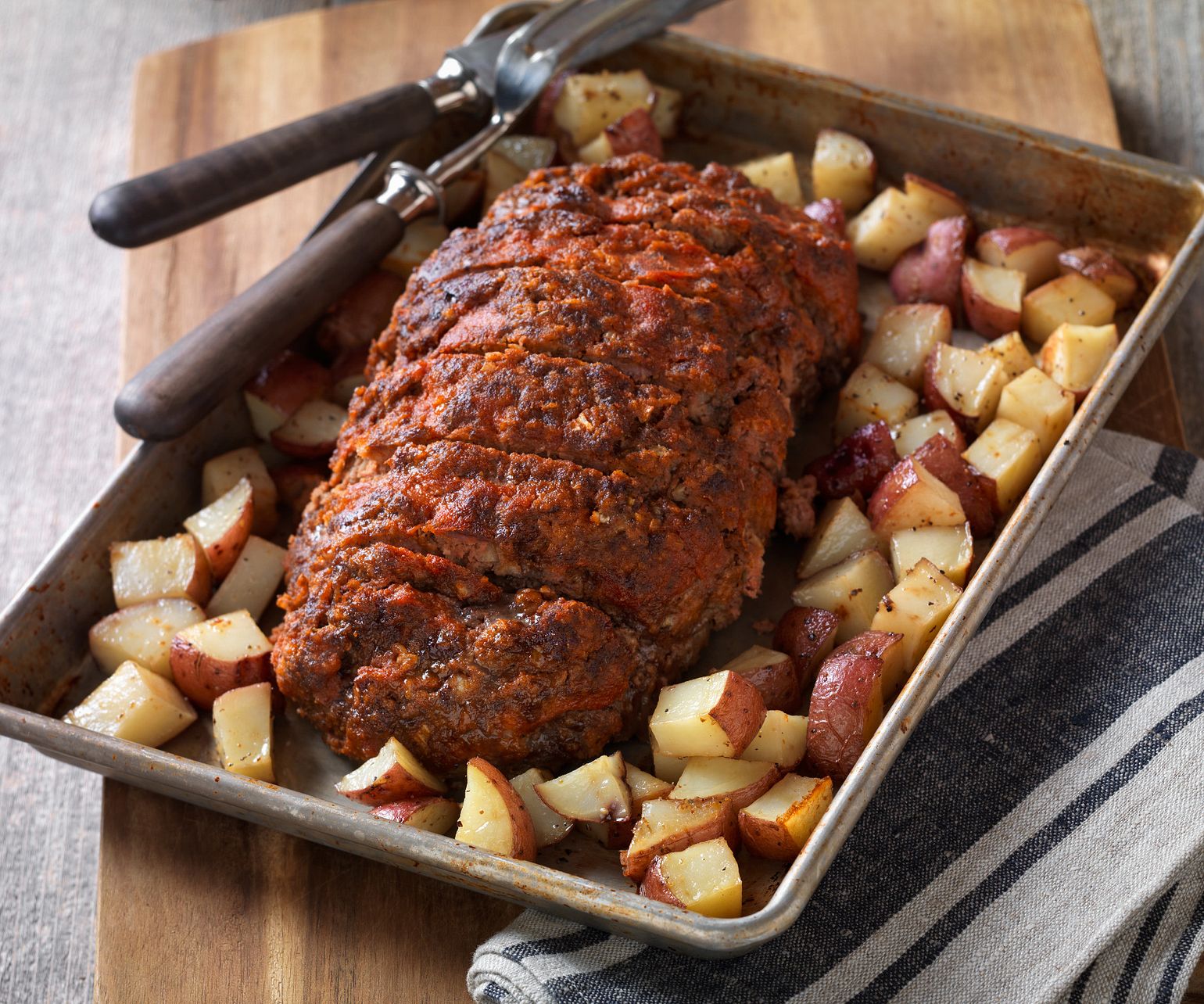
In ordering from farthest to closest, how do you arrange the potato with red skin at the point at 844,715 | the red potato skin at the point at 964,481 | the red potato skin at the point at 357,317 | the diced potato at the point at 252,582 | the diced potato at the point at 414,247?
1. the diced potato at the point at 414,247
2. the red potato skin at the point at 357,317
3. the diced potato at the point at 252,582
4. the red potato skin at the point at 964,481
5. the potato with red skin at the point at 844,715

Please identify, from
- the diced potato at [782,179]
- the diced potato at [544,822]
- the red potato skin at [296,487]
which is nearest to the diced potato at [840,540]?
the diced potato at [544,822]

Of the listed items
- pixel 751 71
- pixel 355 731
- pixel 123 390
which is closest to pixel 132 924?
pixel 355 731

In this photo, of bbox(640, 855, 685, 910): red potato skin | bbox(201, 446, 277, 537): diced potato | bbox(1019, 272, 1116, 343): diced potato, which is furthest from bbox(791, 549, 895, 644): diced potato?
bbox(201, 446, 277, 537): diced potato

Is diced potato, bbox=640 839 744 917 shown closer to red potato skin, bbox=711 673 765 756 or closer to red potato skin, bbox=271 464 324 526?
red potato skin, bbox=711 673 765 756

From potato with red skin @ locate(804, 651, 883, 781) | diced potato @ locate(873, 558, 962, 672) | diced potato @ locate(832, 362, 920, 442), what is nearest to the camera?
potato with red skin @ locate(804, 651, 883, 781)

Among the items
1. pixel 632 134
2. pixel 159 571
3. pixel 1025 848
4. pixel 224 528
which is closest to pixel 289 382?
pixel 224 528

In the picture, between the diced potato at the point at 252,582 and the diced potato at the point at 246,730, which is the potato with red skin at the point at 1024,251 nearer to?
the diced potato at the point at 252,582
